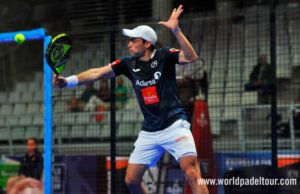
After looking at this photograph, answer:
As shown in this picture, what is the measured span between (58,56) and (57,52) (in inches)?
2.6

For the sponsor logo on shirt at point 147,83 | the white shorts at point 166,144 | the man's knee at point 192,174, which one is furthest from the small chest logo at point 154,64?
the man's knee at point 192,174

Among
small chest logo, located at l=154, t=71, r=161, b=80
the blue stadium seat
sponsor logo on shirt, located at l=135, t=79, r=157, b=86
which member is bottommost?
the blue stadium seat

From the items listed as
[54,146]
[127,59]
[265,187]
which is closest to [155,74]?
[127,59]

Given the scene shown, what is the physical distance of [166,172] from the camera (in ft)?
30.3

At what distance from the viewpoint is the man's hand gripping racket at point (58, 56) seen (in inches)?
269

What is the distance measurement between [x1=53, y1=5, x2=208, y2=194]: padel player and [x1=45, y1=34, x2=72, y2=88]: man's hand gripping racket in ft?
0.05

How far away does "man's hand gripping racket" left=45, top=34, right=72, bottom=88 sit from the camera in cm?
682

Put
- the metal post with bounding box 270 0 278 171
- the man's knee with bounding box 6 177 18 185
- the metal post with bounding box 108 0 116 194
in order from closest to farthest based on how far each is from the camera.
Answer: the metal post with bounding box 270 0 278 171 < the metal post with bounding box 108 0 116 194 < the man's knee with bounding box 6 177 18 185

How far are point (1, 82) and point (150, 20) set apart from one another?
14.7ft

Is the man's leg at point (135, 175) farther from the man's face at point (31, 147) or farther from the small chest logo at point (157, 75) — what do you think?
the man's face at point (31, 147)

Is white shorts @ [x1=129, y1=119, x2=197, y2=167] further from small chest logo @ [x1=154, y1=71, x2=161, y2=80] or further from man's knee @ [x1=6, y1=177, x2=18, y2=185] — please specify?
man's knee @ [x1=6, y1=177, x2=18, y2=185]

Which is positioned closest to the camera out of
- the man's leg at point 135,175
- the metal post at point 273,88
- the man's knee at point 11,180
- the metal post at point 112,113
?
the man's leg at point 135,175

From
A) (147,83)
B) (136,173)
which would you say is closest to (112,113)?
(147,83)

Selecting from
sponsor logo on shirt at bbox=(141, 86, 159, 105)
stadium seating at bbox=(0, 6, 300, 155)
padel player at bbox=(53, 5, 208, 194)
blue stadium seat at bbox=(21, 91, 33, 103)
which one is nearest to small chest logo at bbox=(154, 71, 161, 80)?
padel player at bbox=(53, 5, 208, 194)
